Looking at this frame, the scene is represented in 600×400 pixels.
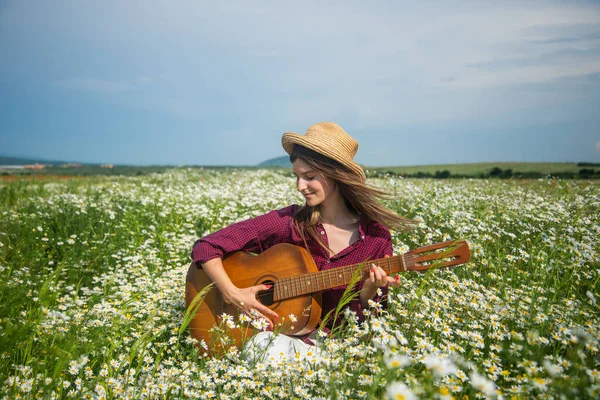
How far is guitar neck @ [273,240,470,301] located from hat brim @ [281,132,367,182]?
2.68 feet

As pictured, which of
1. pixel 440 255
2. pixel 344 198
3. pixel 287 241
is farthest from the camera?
pixel 344 198

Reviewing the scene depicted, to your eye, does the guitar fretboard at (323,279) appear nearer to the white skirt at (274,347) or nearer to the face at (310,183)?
the white skirt at (274,347)

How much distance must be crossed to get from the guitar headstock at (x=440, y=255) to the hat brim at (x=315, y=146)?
865 millimetres

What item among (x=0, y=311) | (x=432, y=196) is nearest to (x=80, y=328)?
(x=0, y=311)

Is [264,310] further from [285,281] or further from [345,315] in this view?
[345,315]

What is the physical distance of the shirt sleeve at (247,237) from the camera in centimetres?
318

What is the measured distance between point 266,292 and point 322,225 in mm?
778

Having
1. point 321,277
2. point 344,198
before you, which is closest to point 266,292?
point 321,277

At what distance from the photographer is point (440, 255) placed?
2660 millimetres

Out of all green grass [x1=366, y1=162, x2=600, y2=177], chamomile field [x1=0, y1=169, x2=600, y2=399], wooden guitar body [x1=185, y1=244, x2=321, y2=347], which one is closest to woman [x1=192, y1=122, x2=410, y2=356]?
wooden guitar body [x1=185, y1=244, x2=321, y2=347]

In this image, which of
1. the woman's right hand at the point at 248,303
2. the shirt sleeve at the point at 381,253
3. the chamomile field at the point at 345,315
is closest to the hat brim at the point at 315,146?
the shirt sleeve at the point at 381,253

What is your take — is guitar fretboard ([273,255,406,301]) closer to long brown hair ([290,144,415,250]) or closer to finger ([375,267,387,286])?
finger ([375,267,387,286])

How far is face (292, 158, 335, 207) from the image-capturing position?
3201 mm

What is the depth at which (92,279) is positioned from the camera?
477 cm
